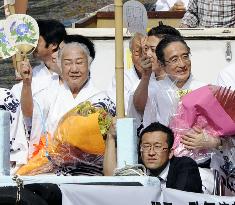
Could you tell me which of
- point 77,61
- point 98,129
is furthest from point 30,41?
point 98,129

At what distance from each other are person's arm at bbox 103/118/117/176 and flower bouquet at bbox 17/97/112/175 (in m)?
0.25

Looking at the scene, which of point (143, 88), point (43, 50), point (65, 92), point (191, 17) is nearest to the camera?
point (143, 88)

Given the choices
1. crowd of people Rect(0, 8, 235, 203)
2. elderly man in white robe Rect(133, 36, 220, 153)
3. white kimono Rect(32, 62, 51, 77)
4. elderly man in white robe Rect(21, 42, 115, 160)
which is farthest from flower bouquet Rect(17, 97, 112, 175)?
white kimono Rect(32, 62, 51, 77)

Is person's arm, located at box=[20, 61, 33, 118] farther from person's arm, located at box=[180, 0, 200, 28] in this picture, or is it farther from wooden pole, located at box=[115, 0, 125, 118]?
person's arm, located at box=[180, 0, 200, 28]

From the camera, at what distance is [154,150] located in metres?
6.30

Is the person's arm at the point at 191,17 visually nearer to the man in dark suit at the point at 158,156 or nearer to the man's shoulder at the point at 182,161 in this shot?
the man in dark suit at the point at 158,156

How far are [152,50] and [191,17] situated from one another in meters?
2.21

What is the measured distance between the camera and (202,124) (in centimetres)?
652

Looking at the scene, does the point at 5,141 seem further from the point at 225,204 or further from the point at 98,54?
the point at 98,54

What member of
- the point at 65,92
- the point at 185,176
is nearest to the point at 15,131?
the point at 65,92

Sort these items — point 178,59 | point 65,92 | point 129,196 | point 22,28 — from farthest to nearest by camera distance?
point 22,28 < point 65,92 < point 178,59 < point 129,196

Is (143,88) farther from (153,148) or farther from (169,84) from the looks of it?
(153,148)

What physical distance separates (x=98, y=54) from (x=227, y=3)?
52.6 inches

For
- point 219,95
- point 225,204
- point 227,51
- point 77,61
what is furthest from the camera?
point 227,51
